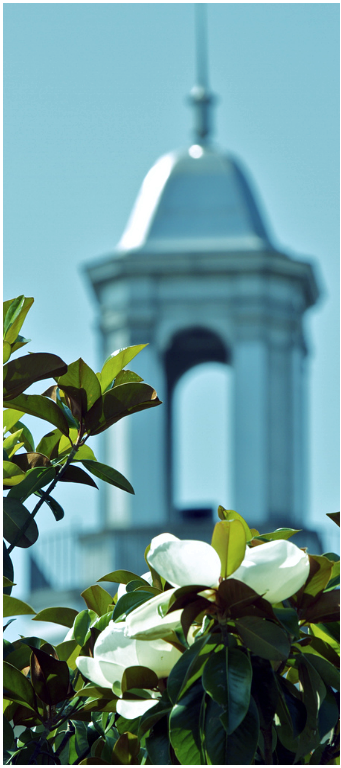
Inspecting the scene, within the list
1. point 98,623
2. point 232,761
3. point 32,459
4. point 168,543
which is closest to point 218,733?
point 232,761

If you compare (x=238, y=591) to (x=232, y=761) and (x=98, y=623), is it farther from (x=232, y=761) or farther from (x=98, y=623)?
(x=98, y=623)

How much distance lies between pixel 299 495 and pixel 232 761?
1358 cm

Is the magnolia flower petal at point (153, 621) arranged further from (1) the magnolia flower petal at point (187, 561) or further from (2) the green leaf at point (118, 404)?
(2) the green leaf at point (118, 404)

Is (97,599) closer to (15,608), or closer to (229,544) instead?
(15,608)

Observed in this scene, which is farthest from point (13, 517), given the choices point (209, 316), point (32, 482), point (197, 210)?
point (197, 210)

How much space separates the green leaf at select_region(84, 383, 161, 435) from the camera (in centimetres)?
123

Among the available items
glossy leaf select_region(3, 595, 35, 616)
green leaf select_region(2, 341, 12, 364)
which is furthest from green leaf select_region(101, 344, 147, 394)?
glossy leaf select_region(3, 595, 35, 616)

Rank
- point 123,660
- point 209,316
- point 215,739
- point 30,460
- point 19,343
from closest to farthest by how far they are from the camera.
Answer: point 215,739 < point 123,660 < point 19,343 < point 30,460 < point 209,316

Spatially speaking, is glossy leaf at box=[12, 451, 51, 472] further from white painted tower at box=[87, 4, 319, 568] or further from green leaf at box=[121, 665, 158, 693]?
white painted tower at box=[87, 4, 319, 568]

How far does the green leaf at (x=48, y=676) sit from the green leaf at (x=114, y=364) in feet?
0.84

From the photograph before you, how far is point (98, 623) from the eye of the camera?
1276 millimetres

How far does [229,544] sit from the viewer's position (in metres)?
1.01

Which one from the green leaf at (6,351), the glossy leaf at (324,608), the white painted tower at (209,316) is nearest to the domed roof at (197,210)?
the white painted tower at (209,316)

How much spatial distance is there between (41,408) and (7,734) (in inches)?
11.6
